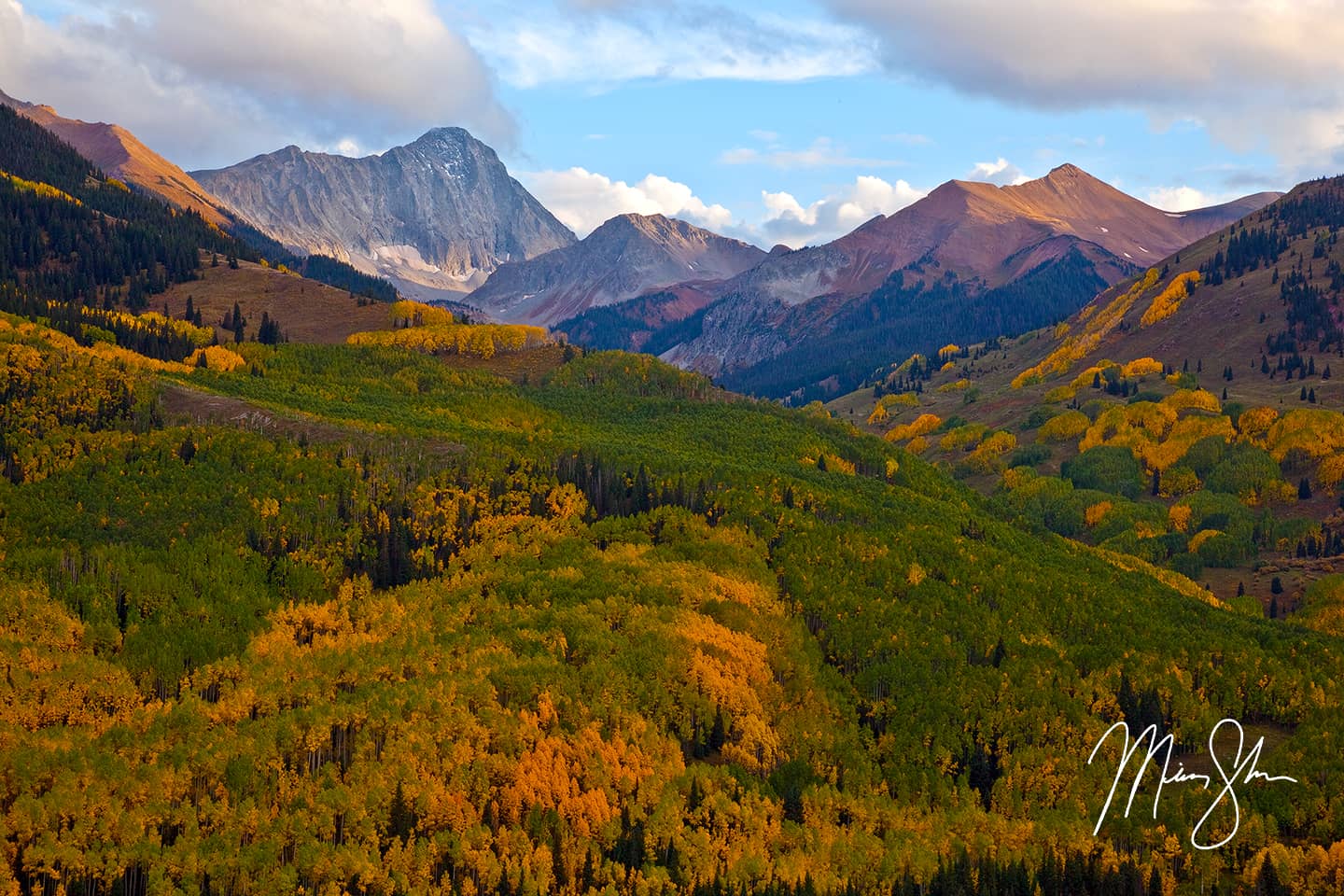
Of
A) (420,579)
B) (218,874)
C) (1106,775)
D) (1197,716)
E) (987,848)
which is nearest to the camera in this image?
(218,874)

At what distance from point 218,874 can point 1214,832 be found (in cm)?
9168

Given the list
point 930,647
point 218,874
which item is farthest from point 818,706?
point 218,874

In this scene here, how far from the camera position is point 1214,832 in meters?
118

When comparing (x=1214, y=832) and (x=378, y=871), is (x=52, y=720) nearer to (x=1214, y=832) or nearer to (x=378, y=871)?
(x=378, y=871)
